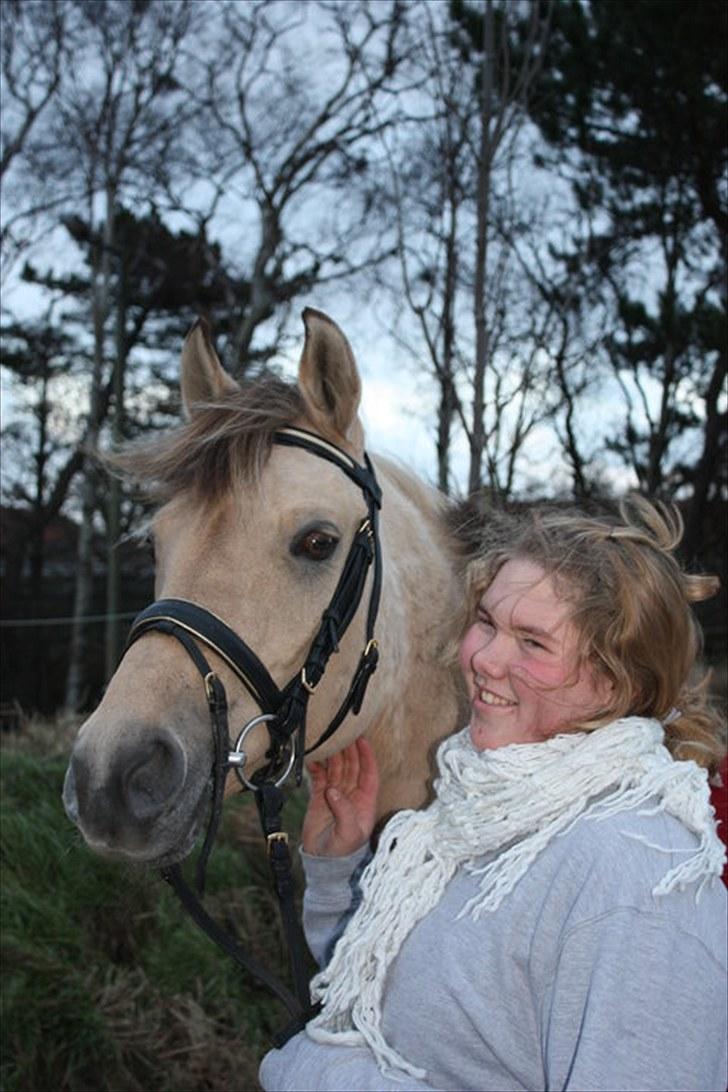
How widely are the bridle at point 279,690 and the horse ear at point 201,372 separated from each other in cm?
31

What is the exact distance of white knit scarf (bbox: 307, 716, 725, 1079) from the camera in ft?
4.85

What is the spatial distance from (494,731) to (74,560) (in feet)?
59.0

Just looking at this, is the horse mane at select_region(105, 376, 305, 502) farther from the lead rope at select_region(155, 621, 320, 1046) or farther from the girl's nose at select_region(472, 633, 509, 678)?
the girl's nose at select_region(472, 633, 509, 678)

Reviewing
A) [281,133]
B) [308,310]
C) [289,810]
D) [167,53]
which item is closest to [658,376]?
[281,133]

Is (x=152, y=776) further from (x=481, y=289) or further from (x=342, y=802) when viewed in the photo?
(x=481, y=289)

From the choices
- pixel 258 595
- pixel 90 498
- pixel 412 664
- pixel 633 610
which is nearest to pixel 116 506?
pixel 90 498

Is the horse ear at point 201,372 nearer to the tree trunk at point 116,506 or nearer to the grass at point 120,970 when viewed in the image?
the grass at point 120,970

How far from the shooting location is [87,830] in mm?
1767

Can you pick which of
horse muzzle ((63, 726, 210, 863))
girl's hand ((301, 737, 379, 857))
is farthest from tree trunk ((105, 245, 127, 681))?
horse muzzle ((63, 726, 210, 863))

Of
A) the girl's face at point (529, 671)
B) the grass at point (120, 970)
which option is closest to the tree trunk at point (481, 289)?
the grass at point (120, 970)

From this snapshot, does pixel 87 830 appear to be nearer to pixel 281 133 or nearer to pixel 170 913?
pixel 170 913

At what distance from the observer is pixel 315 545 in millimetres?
2240

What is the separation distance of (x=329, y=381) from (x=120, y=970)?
331 centimetres

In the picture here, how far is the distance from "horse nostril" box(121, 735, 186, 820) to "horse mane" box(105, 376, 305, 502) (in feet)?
1.89
